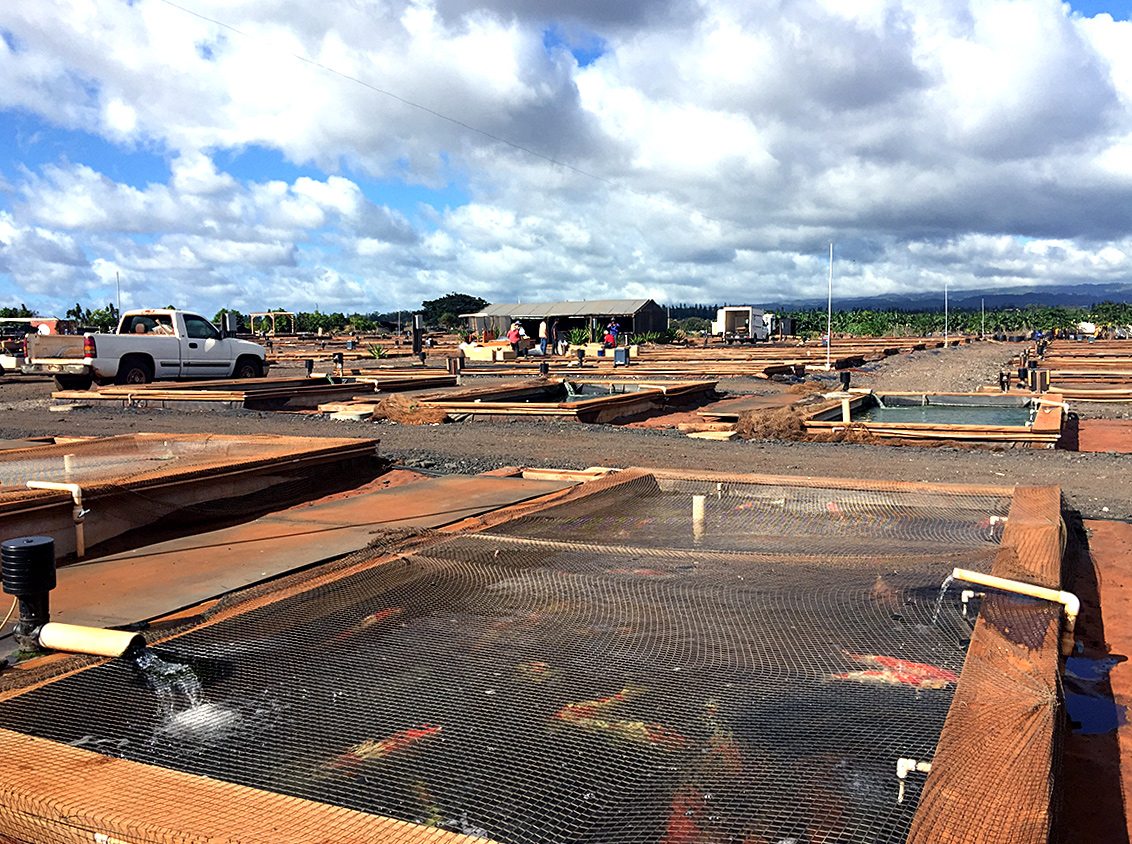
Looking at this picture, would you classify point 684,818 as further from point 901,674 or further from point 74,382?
point 74,382

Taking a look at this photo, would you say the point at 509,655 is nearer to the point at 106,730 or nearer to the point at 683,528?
the point at 106,730

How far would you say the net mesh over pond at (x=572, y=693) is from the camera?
7.65 feet

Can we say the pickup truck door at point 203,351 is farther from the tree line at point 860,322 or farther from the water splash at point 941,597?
the tree line at point 860,322

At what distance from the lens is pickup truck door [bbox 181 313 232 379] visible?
20141 mm

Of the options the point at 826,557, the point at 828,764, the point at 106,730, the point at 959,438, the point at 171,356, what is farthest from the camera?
the point at 171,356

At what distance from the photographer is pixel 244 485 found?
760 centimetres

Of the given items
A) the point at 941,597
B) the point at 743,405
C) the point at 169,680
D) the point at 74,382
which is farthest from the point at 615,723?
the point at 74,382

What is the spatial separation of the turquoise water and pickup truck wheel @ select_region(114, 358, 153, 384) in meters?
15.0

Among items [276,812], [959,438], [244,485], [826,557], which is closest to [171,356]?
[244,485]

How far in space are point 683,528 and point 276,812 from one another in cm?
410

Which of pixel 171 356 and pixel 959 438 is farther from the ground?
pixel 171 356

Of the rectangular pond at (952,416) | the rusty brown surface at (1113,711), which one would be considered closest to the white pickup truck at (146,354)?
the rectangular pond at (952,416)

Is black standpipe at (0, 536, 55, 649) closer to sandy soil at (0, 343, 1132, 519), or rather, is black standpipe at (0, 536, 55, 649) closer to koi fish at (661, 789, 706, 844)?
koi fish at (661, 789, 706, 844)

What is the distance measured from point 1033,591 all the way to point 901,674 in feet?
3.79
